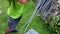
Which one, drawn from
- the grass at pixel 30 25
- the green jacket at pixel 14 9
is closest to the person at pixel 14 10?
the green jacket at pixel 14 9

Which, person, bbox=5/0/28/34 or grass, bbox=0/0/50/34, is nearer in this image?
person, bbox=5/0/28/34

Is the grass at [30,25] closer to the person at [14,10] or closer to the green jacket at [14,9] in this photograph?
the person at [14,10]

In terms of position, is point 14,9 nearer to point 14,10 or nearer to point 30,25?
point 14,10

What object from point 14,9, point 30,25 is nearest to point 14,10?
point 14,9

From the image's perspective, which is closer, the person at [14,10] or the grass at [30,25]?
the person at [14,10]

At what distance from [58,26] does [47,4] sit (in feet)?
6.50

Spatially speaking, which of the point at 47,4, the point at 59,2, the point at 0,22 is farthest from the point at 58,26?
the point at 47,4

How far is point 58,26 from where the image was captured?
3.99 meters

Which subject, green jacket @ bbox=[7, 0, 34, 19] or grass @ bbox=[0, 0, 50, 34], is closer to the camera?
green jacket @ bbox=[7, 0, 34, 19]

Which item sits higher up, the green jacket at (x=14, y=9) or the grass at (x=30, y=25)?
the green jacket at (x=14, y=9)

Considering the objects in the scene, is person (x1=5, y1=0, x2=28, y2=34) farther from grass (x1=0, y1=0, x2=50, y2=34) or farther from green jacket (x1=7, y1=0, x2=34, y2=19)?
grass (x1=0, y1=0, x2=50, y2=34)

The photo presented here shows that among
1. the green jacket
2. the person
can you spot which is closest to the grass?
the person

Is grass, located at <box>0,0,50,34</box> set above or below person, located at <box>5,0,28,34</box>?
below

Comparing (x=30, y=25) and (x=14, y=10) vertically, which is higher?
(x=14, y=10)
